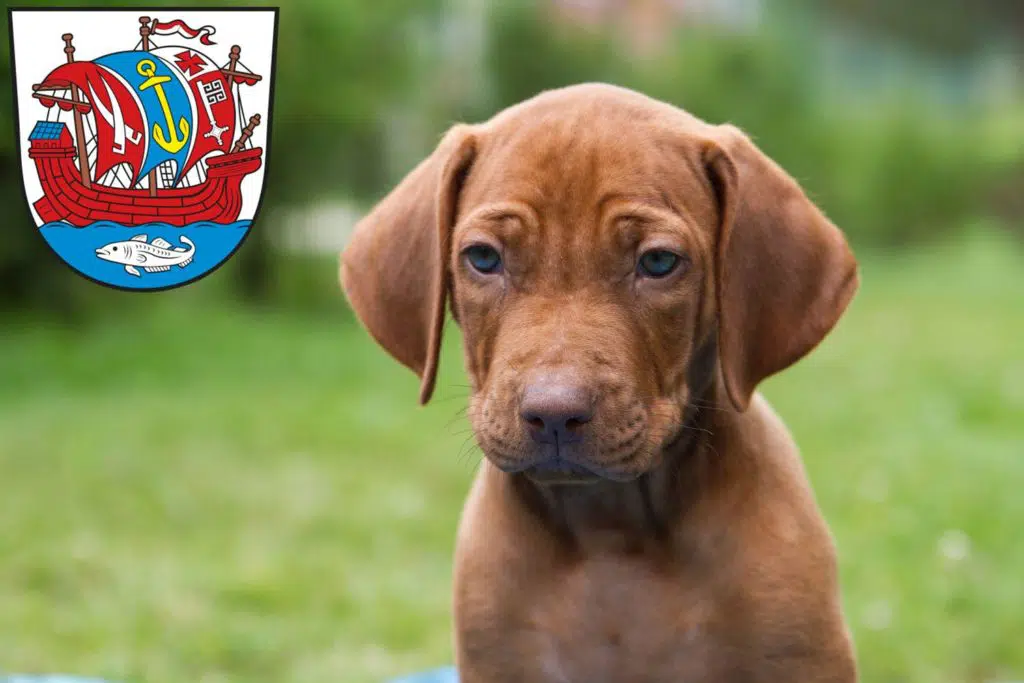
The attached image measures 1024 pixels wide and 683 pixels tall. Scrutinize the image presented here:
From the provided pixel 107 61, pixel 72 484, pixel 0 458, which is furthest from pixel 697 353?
pixel 0 458

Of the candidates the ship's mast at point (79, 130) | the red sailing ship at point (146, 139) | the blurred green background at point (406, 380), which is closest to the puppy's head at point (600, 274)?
the red sailing ship at point (146, 139)

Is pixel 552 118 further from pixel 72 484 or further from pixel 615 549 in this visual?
pixel 72 484

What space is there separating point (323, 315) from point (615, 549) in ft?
46.4

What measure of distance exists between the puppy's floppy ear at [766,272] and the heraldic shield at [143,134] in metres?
1.67

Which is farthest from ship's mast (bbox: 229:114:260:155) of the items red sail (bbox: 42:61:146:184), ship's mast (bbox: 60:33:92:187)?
ship's mast (bbox: 60:33:92:187)

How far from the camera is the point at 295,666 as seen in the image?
798 centimetres

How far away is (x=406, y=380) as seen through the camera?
598 inches

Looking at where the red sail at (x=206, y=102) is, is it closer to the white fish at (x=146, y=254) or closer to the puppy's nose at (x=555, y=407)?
the white fish at (x=146, y=254)

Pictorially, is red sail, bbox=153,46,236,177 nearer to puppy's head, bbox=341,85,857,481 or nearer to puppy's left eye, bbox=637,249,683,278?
puppy's head, bbox=341,85,857,481

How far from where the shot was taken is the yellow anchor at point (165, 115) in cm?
512

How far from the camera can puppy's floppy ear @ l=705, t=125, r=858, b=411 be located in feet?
15.4

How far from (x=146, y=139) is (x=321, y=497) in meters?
6.14

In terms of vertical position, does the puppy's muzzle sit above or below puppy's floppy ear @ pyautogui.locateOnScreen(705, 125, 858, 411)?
below

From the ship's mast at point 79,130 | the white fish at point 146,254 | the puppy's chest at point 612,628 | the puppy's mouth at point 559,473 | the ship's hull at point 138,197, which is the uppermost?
the ship's mast at point 79,130
